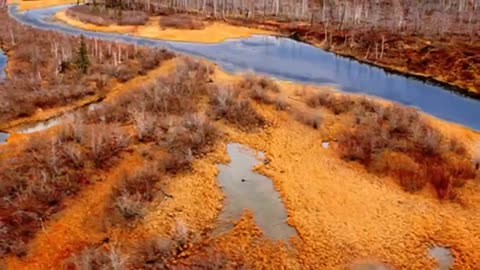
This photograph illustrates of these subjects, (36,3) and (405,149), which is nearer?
(405,149)

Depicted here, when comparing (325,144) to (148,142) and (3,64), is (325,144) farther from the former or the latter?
(3,64)

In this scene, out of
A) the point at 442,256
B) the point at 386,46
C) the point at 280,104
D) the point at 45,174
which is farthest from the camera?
the point at 386,46

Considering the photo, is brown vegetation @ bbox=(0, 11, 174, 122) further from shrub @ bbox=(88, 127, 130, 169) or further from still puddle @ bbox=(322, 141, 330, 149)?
still puddle @ bbox=(322, 141, 330, 149)

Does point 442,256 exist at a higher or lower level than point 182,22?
lower

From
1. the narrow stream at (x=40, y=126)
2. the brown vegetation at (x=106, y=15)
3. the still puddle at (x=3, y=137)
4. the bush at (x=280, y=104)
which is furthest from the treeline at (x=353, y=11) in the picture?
the still puddle at (x=3, y=137)

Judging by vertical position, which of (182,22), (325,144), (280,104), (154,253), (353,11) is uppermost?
(353,11)

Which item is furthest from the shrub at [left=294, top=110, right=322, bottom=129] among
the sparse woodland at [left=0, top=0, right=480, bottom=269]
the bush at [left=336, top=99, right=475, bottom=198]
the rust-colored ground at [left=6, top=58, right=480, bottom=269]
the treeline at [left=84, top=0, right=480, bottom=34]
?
the treeline at [left=84, top=0, right=480, bottom=34]

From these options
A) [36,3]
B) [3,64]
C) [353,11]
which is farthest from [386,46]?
[36,3]

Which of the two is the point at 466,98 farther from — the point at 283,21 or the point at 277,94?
the point at 283,21

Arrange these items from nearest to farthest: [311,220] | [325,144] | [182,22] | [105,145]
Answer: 1. [311,220]
2. [105,145]
3. [325,144]
4. [182,22]
